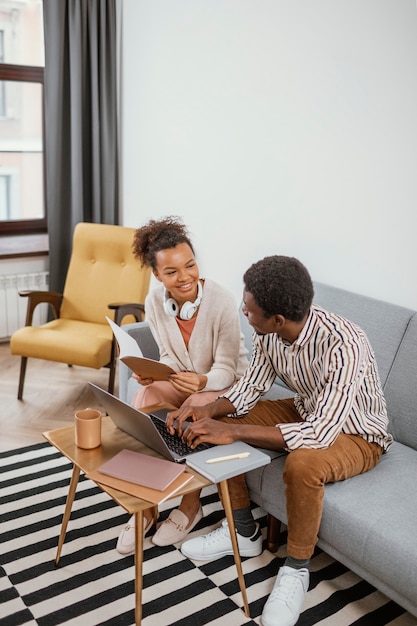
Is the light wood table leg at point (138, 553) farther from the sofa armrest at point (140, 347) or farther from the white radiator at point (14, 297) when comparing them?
the white radiator at point (14, 297)

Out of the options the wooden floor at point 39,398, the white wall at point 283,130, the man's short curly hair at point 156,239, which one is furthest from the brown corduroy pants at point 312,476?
the wooden floor at point 39,398

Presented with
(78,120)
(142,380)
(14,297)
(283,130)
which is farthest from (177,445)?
(78,120)

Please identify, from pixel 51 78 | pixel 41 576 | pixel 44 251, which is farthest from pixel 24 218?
pixel 41 576

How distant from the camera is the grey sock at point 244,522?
237cm

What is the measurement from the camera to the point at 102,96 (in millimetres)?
4363

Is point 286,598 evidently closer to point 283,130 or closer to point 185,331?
point 185,331

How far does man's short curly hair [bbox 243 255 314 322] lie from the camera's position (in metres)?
2.03

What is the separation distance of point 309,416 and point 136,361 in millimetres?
600

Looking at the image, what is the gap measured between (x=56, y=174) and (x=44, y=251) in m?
0.50

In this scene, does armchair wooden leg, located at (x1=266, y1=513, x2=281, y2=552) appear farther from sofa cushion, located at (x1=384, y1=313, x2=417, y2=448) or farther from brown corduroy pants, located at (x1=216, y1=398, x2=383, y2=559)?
sofa cushion, located at (x1=384, y1=313, x2=417, y2=448)

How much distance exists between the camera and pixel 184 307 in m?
2.60

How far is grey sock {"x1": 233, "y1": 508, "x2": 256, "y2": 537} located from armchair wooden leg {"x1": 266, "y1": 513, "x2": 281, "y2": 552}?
0.07 meters

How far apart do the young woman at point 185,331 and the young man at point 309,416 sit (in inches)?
12.6

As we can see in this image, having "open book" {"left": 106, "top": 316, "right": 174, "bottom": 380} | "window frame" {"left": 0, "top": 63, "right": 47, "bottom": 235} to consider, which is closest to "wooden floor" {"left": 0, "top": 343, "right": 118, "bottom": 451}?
"window frame" {"left": 0, "top": 63, "right": 47, "bottom": 235}
